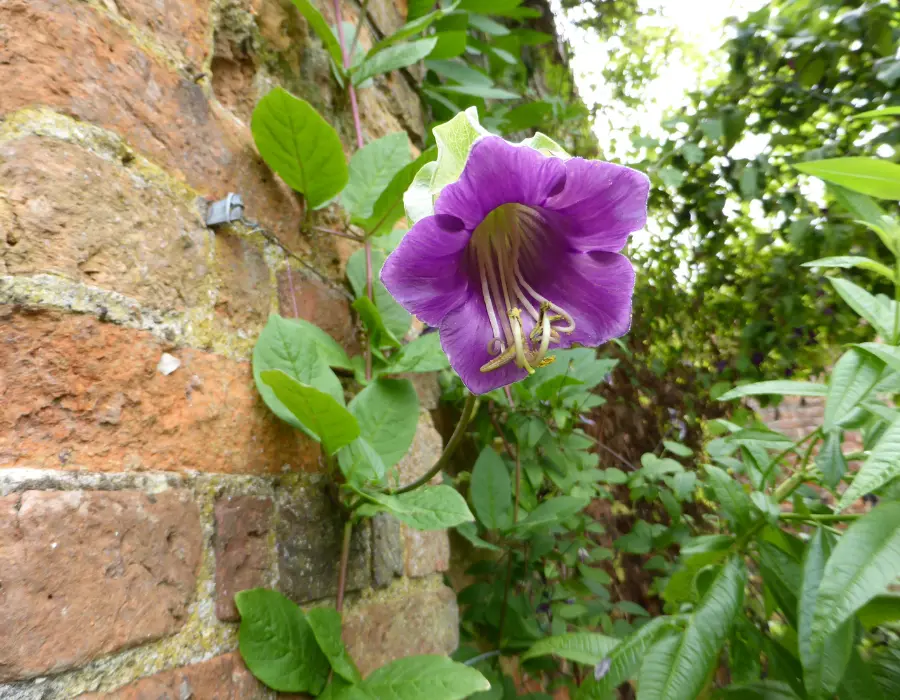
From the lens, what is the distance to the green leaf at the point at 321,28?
0.77 meters

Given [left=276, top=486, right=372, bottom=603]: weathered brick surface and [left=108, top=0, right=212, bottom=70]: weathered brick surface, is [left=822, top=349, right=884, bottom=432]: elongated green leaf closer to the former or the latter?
[left=276, top=486, right=372, bottom=603]: weathered brick surface

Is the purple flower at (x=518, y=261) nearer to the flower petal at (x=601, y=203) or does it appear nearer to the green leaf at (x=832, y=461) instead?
the flower petal at (x=601, y=203)

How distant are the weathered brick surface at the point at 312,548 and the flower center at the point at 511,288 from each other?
0.31 metres

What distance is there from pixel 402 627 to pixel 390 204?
0.57m

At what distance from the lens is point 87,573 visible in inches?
16.9

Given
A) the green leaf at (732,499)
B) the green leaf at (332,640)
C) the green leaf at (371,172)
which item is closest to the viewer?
the green leaf at (332,640)

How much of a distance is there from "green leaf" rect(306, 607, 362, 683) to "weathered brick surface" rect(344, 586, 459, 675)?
6 cm

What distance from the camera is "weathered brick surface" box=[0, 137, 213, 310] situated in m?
0.44

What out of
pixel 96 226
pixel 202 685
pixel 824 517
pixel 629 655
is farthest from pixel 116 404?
pixel 824 517

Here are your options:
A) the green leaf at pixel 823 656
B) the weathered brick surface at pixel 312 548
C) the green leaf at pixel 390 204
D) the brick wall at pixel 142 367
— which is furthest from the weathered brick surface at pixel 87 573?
the green leaf at pixel 823 656

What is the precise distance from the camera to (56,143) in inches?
18.3

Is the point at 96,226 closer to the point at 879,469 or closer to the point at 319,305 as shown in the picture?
the point at 319,305

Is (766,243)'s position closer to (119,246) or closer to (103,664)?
(119,246)

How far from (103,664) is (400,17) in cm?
121
